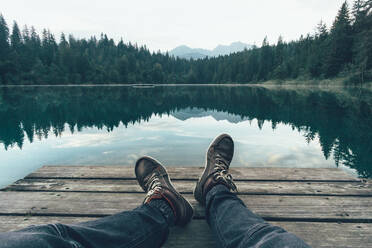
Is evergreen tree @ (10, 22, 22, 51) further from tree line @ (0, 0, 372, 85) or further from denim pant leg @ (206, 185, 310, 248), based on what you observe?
denim pant leg @ (206, 185, 310, 248)

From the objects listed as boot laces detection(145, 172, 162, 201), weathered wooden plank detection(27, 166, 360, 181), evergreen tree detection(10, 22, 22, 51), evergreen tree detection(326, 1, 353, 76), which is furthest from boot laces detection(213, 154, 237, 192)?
evergreen tree detection(10, 22, 22, 51)

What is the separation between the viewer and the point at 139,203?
6.34ft

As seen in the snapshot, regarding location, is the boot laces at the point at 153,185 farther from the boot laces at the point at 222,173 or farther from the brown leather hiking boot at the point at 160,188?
the boot laces at the point at 222,173

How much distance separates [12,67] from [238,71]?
210 feet

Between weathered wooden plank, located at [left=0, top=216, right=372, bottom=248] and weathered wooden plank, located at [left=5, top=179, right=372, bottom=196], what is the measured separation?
1.54 feet

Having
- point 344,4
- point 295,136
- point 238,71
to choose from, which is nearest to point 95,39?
point 238,71

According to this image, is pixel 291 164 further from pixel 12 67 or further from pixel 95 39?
pixel 95 39

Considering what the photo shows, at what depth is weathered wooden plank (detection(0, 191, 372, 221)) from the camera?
1.75 m

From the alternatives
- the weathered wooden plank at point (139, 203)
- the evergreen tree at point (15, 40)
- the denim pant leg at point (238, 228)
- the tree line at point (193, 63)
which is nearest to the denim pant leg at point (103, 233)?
the denim pant leg at point (238, 228)

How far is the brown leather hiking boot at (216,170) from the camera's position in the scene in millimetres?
1869

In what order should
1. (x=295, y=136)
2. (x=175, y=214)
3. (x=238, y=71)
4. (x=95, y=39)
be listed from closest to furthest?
(x=175, y=214)
(x=295, y=136)
(x=238, y=71)
(x=95, y=39)

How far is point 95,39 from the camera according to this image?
323ft

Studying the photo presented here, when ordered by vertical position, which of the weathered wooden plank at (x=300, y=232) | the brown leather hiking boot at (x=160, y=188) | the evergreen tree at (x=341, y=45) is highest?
the evergreen tree at (x=341, y=45)

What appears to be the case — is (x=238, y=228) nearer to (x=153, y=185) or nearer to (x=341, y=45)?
(x=153, y=185)
